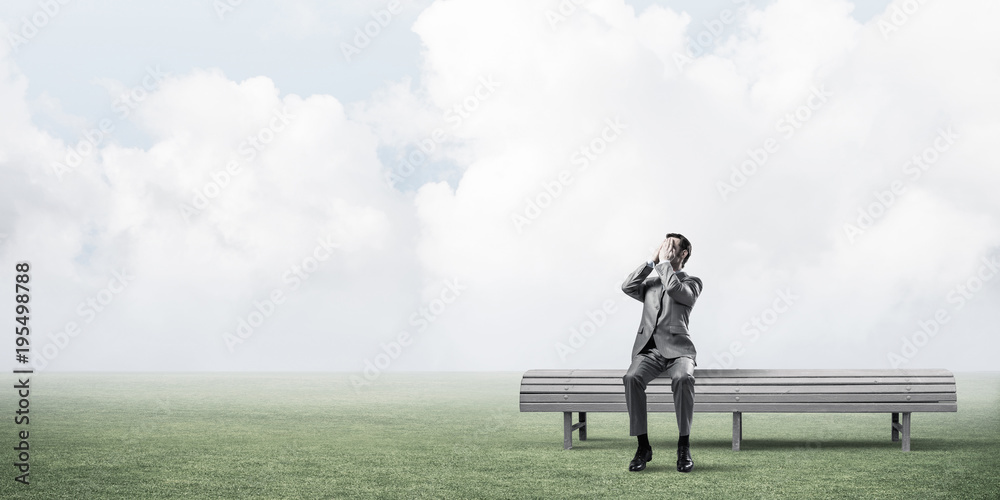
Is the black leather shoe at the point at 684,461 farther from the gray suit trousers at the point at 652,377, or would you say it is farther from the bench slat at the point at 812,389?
the bench slat at the point at 812,389

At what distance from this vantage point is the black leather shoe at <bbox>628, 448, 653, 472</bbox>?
6770 mm

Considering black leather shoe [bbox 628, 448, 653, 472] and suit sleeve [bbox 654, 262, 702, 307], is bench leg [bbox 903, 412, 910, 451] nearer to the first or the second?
suit sleeve [bbox 654, 262, 702, 307]

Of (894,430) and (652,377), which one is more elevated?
(652,377)

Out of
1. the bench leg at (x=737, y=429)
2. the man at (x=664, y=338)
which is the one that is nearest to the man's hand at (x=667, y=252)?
the man at (x=664, y=338)

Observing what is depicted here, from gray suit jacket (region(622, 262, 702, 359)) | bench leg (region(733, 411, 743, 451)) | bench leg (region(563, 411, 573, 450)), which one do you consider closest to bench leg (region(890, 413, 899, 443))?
bench leg (region(733, 411, 743, 451))

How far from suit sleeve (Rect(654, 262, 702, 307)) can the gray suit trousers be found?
19.2 inches

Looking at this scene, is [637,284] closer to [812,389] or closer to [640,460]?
[640,460]

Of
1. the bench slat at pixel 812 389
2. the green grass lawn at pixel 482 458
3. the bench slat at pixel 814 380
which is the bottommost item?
the green grass lawn at pixel 482 458

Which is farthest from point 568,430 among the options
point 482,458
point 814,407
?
point 814,407

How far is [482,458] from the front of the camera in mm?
7578

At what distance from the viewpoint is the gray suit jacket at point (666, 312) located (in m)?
7.11

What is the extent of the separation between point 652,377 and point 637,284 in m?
0.77

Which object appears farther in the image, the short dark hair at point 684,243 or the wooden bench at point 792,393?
the wooden bench at point 792,393

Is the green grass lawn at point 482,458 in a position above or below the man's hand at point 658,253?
below
